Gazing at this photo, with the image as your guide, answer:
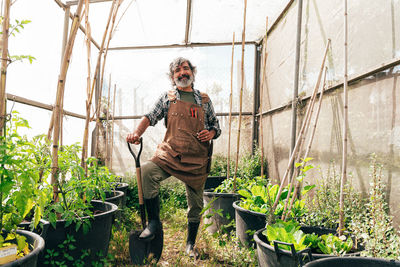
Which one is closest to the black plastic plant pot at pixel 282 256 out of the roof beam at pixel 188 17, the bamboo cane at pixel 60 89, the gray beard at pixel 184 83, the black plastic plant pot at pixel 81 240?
the black plastic plant pot at pixel 81 240

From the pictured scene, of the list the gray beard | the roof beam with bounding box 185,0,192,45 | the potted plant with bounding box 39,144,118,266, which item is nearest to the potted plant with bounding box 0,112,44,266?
the potted plant with bounding box 39,144,118,266

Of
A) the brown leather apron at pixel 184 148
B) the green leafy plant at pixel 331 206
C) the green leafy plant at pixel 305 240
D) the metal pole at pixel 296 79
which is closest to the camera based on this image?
the green leafy plant at pixel 305 240

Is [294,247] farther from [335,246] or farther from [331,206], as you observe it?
[331,206]

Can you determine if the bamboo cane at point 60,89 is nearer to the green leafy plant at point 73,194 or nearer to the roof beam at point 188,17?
the green leafy plant at point 73,194

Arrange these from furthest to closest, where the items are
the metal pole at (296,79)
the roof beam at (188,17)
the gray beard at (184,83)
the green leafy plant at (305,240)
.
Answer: the roof beam at (188,17), the metal pole at (296,79), the gray beard at (184,83), the green leafy plant at (305,240)

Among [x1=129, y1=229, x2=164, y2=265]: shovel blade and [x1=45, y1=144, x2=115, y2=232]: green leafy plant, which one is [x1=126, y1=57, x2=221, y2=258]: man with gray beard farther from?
[x1=45, y1=144, x2=115, y2=232]: green leafy plant

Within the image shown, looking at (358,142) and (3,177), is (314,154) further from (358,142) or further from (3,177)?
(3,177)

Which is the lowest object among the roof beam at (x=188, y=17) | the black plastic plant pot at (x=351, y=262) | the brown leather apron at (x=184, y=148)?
the black plastic plant pot at (x=351, y=262)

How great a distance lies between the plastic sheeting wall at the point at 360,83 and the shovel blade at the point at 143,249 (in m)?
1.49

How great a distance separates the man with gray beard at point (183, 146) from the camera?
7.16ft

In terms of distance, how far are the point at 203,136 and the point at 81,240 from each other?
1.28 metres

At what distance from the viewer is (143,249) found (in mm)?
2016

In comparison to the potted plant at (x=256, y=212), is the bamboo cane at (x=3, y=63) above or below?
above

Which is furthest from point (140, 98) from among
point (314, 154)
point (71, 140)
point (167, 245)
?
point (314, 154)
